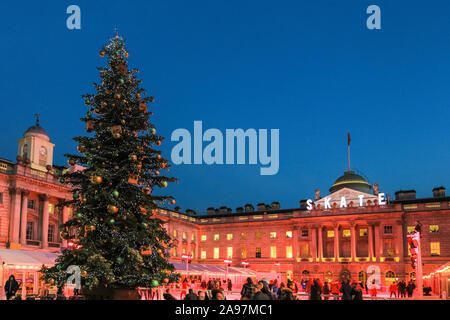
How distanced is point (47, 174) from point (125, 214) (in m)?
39.0

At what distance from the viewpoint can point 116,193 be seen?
18609 millimetres

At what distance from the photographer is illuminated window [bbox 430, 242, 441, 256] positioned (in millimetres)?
71438

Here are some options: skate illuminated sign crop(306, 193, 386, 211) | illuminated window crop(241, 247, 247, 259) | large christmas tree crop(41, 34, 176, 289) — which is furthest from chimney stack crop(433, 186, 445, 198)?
large christmas tree crop(41, 34, 176, 289)

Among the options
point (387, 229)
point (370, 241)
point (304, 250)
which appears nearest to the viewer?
point (387, 229)

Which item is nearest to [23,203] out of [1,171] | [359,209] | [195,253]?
[1,171]

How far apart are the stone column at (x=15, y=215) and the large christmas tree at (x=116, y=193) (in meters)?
33.1

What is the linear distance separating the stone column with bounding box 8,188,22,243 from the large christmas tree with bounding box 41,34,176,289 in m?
33.1

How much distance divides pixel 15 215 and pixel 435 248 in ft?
188

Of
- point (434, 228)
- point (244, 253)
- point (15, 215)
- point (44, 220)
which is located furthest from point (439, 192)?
point (15, 215)

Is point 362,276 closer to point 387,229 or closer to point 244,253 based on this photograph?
point 387,229

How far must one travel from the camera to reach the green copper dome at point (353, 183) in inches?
3346

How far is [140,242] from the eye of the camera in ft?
62.3

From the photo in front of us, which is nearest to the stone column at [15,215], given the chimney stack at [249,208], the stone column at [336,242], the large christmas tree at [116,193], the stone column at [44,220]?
the stone column at [44,220]
